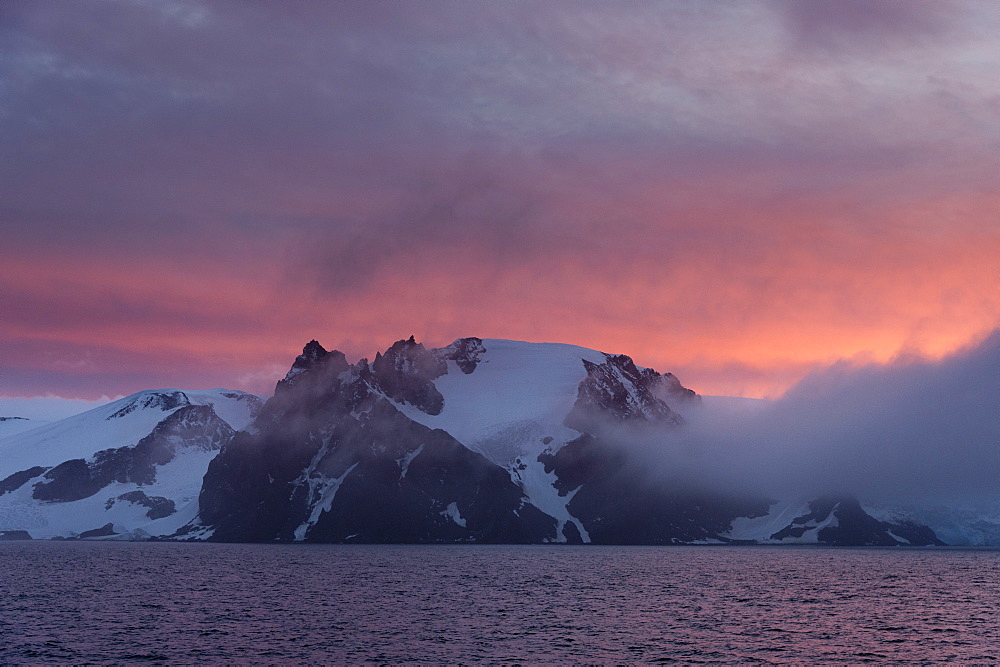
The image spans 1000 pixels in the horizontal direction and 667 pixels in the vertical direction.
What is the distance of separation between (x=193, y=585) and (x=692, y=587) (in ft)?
303

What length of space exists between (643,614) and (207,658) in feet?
206

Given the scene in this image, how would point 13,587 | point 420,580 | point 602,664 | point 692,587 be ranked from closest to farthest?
1. point 602,664
2. point 13,587
3. point 692,587
4. point 420,580

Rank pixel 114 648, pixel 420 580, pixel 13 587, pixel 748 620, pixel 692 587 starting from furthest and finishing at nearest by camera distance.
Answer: pixel 420 580 → pixel 692 587 → pixel 13 587 → pixel 748 620 → pixel 114 648

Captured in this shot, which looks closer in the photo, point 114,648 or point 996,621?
point 114,648

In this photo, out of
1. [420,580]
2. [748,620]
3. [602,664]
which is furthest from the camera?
[420,580]

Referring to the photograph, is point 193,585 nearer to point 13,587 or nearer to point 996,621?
point 13,587

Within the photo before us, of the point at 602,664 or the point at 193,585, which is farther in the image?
→ the point at 193,585

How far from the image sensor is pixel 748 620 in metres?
129

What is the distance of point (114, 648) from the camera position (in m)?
100

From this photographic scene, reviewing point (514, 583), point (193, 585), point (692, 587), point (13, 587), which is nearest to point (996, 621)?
point (692, 587)

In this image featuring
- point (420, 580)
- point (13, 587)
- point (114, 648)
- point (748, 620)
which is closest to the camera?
point (114, 648)

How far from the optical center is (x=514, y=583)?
7633 inches

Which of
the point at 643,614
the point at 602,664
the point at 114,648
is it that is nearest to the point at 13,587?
the point at 114,648

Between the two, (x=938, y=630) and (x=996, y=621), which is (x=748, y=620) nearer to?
(x=938, y=630)
